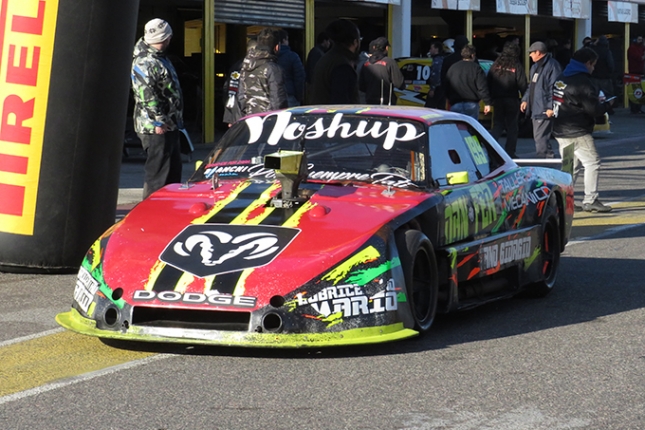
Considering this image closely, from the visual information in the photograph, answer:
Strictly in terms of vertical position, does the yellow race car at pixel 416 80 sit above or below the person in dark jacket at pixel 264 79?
above

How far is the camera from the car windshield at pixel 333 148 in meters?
7.25

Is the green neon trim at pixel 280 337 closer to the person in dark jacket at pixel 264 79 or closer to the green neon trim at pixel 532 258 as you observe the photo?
the green neon trim at pixel 532 258

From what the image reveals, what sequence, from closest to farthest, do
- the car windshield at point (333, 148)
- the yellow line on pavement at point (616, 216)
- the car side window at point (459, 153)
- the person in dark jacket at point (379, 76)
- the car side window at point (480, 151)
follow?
the car windshield at point (333, 148) → the car side window at point (459, 153) → the car side window at point (480, 151) → the yellow line on pavement at point (616, 216) → the person in dark jacket at point (379, 76)

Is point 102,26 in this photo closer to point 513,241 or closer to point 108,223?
point 108,223

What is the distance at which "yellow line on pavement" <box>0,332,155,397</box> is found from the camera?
18.7 feet

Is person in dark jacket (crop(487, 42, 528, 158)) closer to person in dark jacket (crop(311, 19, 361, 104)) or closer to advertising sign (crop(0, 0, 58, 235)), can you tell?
person in dark jacket (crop(311, 19, 361, 104))

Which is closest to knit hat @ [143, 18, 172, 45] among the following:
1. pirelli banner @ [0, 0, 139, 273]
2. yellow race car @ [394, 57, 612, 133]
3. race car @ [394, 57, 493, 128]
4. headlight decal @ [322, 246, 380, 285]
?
pirelli banner @ [0, 0, 139, 273]

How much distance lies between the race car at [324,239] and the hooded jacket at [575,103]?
498 centimetres

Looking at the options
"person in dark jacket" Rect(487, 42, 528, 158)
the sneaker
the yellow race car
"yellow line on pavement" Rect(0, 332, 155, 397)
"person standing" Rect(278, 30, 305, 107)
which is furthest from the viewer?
the yellow race car

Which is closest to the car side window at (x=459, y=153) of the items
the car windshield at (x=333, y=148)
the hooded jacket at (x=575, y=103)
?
the car windshield at (x=333, y=148)

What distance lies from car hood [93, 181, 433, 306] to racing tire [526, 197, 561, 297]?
1.58 m

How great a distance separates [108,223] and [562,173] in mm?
3293

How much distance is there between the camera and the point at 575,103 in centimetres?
1327

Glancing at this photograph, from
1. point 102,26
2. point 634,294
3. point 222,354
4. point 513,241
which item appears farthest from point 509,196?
point 102,26
